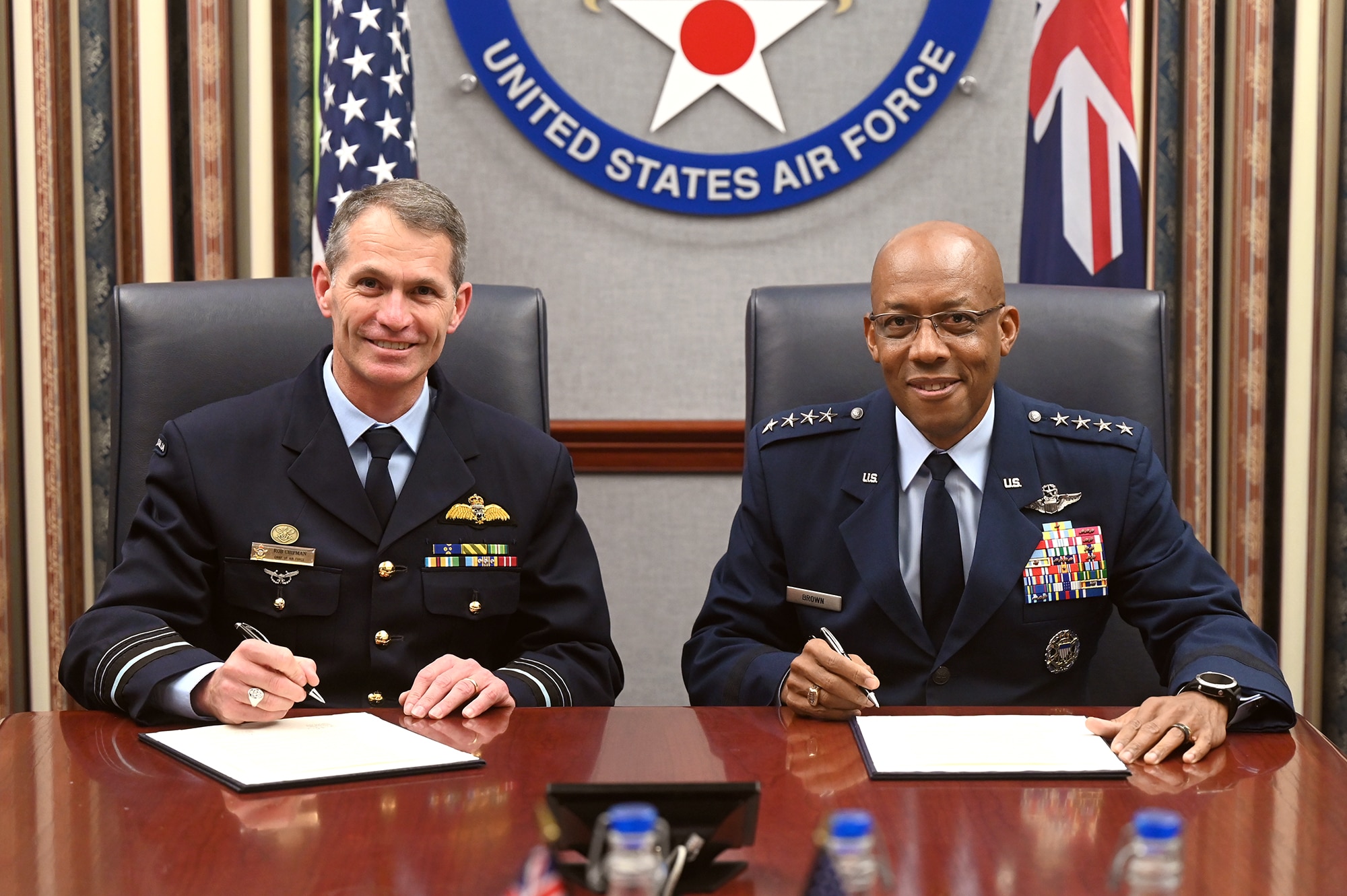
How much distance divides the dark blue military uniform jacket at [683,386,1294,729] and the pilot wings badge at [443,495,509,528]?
1.07 feet

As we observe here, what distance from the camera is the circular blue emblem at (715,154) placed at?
3.25 m

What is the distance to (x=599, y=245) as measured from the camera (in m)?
3.33

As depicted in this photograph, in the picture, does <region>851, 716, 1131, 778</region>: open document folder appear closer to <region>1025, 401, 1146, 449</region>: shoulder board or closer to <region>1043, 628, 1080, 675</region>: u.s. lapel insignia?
<region>1043, 628, 1080, 675</region>: u.s. lapel insignia

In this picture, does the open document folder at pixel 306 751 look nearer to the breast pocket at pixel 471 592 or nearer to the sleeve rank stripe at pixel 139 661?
the sleeve rank stripe at pixel 139 661

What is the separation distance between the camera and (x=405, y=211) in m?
1.88

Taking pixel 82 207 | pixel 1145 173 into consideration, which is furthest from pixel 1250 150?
pixel 82 207

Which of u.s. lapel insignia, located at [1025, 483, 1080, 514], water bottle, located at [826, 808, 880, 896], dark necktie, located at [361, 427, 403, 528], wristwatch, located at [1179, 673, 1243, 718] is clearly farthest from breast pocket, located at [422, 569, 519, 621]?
water bottle, located at [826, 808, 880, 896]

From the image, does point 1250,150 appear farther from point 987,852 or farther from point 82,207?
point 82,207

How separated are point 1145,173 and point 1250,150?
24 centimetres

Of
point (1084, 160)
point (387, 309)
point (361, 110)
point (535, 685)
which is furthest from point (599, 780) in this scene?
point (1084, 160)

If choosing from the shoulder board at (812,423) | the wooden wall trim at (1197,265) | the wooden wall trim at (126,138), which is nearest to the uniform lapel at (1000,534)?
the shoulder board at (812,423)

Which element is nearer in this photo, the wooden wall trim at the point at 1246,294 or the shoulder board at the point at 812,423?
the shoulder board at the point at 812,423

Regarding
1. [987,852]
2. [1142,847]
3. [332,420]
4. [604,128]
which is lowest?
[987,852]

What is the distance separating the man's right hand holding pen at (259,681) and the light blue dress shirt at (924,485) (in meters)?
0.84
